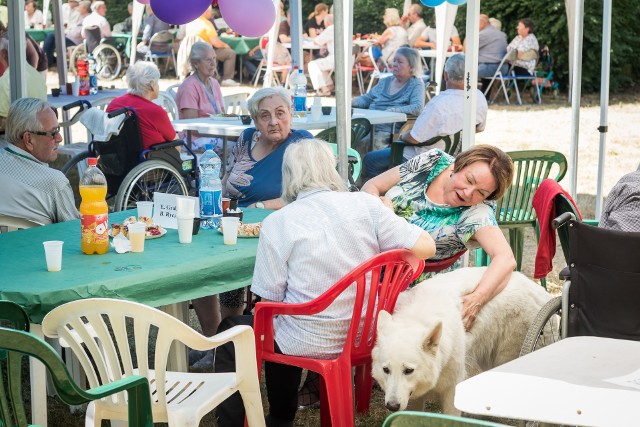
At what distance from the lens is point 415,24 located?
14992 millimetres

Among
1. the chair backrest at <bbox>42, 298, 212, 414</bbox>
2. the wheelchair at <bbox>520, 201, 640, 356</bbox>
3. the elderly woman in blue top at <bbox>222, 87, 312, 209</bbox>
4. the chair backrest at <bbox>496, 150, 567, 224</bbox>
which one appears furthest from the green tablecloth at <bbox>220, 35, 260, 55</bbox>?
the chair backrest at <bbox>42, 298, 212, 414</bbox>

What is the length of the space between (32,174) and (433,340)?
6.21 feet

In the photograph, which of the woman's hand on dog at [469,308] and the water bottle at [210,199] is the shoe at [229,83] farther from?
the woman's hand on dog at [469,308]

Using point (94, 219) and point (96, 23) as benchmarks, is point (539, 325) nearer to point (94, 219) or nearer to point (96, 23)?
point (94, 219)

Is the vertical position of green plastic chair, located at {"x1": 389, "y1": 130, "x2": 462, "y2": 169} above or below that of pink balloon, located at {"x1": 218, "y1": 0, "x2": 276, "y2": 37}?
below

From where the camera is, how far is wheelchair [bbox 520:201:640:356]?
8.75ft

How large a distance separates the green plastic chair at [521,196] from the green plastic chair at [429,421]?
11.1ft

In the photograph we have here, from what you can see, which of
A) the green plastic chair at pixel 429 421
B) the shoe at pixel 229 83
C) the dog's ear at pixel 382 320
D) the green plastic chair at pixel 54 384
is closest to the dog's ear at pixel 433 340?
the dog's ear at pixel 382 320

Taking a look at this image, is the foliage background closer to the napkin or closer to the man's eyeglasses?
the man's eyeglasses

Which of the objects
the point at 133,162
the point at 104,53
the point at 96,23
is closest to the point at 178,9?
the point at 133,162

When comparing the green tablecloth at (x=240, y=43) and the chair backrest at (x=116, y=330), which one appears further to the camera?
the green tablecloth at (x=240, y=43)

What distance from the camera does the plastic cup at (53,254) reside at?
2791 millimetres

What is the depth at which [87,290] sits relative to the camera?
268cm

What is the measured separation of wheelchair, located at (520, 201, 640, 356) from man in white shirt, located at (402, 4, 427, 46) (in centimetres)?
1239
